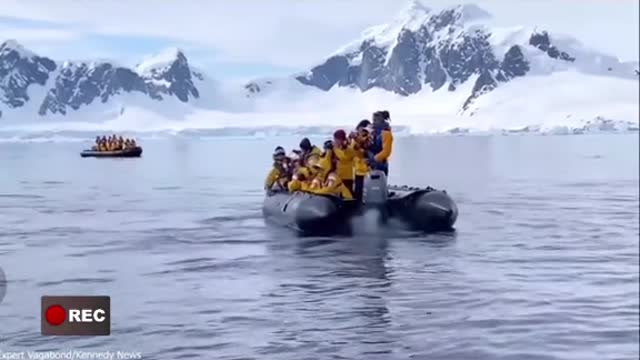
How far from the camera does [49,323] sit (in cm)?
327

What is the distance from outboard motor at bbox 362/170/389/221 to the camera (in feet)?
23.4

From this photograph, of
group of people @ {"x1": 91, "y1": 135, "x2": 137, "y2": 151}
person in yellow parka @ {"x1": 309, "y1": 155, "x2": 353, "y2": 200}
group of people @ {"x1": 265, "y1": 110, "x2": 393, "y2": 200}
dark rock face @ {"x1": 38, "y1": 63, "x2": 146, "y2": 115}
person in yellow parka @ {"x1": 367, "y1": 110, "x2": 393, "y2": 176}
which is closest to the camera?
dark rock face @ {"x1": 38, "y1": 63, "x2": 146, "y2": 115}

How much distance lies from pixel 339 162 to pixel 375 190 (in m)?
0.48

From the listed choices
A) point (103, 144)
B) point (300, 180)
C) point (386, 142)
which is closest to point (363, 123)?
point (386, 142)

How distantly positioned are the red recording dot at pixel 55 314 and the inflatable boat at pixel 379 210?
4080 mm

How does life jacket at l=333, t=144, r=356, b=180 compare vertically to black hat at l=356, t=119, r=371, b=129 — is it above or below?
below

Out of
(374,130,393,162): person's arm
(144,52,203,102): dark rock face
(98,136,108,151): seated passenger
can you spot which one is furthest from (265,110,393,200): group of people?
(98,136,108,151): seated passenger

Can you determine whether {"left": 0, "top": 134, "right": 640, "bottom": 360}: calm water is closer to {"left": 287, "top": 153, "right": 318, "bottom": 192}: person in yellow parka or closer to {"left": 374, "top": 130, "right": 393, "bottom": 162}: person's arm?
{"left": 287, "top": 153, "right": 318, "bottom": 192}: person in yellow parka

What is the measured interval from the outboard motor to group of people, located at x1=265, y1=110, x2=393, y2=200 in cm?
13

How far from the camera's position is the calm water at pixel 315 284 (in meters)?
3.82

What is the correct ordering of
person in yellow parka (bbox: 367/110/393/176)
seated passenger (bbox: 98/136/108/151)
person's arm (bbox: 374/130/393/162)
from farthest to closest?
1. seated passenger (bbox: 98/136/108/151)
2. person's arm (bbox: 374/130/393/162)
3. person in yellow parka (bbox: 367/110/393/176)

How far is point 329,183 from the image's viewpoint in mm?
7832

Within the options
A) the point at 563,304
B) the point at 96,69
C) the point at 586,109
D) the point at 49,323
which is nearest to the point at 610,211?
the point at 586,109

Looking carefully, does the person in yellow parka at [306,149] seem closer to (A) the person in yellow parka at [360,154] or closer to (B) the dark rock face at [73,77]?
(A) the person in yellow parka at [360,154]
